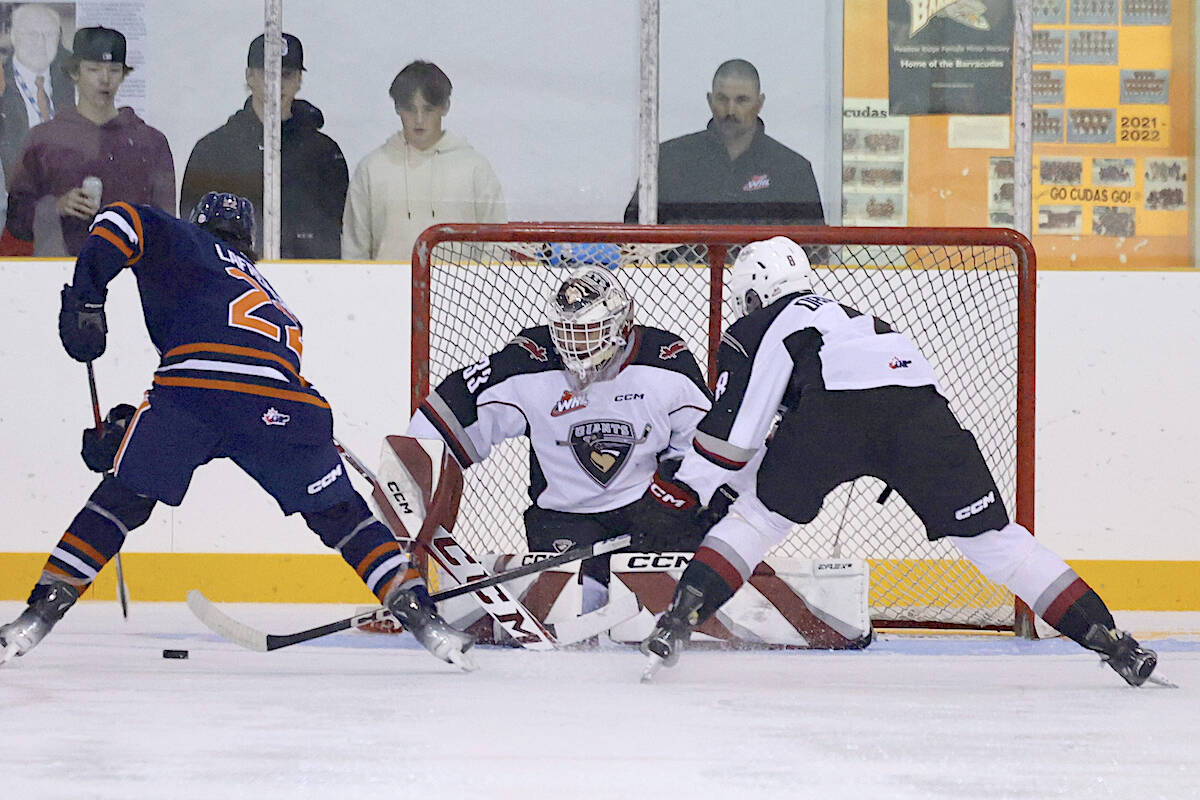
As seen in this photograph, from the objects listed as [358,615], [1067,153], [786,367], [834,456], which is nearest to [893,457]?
[834,456]

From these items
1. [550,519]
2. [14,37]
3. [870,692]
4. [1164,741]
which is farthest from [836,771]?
[14,37]

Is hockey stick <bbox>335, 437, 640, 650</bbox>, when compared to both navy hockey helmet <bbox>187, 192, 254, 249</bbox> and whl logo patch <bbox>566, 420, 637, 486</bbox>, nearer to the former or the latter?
whl logo patch <bbox>566, 420, 637, 486</bbox>

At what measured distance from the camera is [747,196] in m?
4.21

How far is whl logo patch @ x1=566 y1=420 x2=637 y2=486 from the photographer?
10.4ft

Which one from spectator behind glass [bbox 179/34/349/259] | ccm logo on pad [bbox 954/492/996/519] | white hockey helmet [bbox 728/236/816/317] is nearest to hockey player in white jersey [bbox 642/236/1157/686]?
ccm logo on pad [bbox 954/492/996/519]

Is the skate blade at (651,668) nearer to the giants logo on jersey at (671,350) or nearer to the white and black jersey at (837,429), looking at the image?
Answer: the white and black jersey at (837,429)

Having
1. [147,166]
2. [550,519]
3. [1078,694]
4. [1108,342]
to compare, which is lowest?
[1078,694]

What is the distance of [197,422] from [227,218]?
47 centimetres

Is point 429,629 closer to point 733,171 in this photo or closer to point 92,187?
point 733,171

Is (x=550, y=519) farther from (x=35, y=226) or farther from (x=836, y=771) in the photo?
(x=35, y=226)

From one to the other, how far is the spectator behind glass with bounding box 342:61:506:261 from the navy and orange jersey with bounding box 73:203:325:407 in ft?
4.82

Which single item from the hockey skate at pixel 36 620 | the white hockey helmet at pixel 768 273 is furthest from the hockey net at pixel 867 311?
the hockey skate at pixel 36 620

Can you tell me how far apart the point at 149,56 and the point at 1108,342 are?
2.96m

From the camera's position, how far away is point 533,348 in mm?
3227
